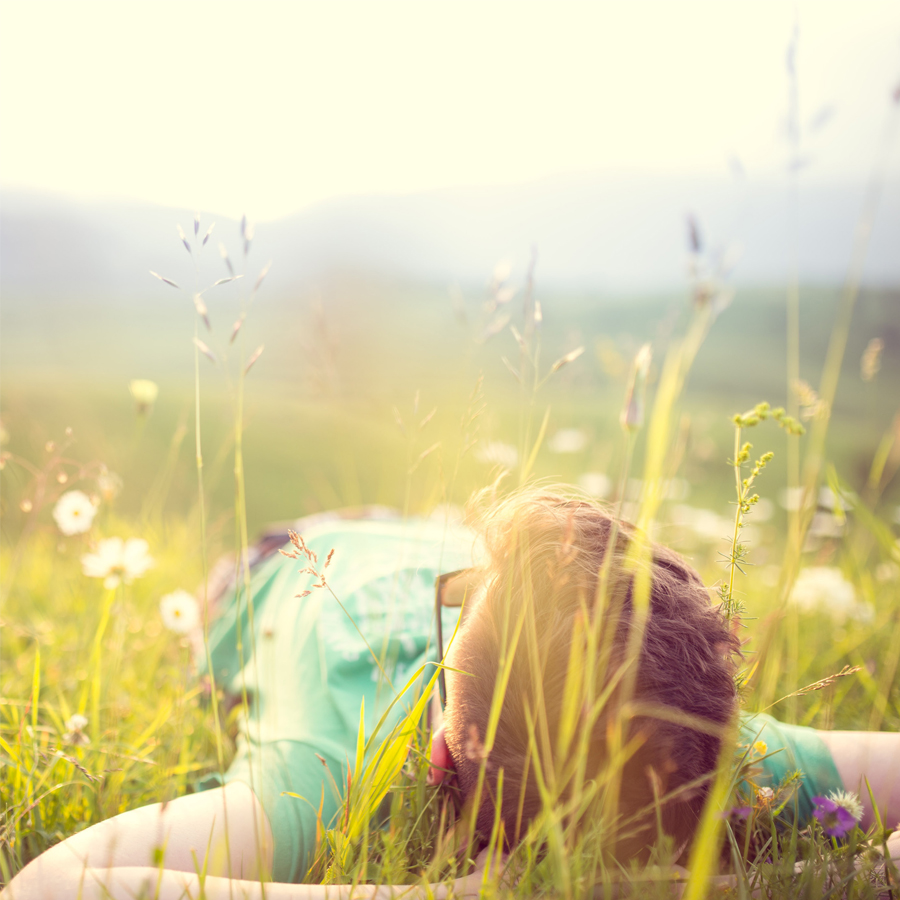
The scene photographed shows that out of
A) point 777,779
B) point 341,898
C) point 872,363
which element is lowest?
point 777,779

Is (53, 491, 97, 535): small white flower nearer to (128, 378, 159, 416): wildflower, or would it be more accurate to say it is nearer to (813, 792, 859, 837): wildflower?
(128, 378, 159, 416): wildflower

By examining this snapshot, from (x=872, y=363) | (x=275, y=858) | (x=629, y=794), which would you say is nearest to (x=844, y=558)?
(x=872, y=363)

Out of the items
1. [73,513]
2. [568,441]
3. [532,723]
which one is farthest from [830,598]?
[73,513]

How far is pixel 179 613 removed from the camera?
152 cm

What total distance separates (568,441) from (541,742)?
7.93 ft

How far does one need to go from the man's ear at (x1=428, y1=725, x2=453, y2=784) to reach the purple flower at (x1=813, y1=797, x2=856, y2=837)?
0.50 m

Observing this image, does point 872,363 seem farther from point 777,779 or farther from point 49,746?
point 49,746

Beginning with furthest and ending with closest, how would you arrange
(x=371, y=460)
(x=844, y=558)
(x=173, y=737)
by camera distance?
1. (x=371, y=460)
2. (x=844, y=558)
3. (x=173, y=737)

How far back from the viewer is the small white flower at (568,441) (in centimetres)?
302

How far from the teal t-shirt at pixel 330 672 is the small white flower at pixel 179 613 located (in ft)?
0.56

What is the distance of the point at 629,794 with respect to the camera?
812 mm

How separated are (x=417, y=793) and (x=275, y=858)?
0.27 metres

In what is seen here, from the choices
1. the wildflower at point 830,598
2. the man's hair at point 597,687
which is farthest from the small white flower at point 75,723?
the wildflower at point 830,598

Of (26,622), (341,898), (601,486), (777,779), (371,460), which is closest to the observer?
(341,898)
